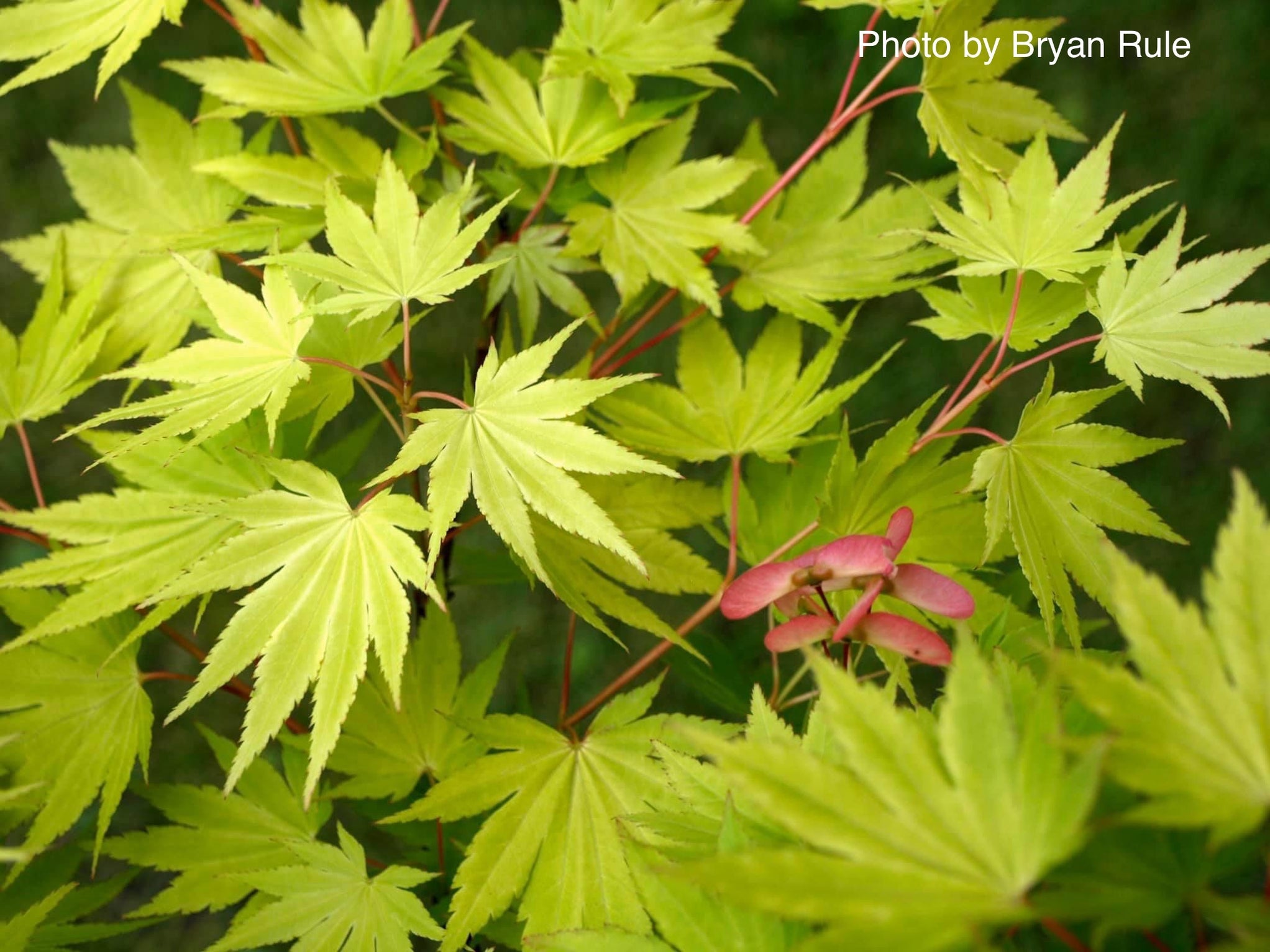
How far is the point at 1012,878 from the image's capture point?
1.25 feet

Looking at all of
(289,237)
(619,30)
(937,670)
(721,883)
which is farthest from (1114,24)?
(721,883)

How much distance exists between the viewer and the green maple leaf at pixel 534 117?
2.97 ft

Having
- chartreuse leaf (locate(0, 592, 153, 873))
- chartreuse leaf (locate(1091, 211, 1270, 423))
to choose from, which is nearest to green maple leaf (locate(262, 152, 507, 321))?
chartreuse leaf (locate(0, 592, 153, 873))

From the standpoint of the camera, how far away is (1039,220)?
80 centimetres

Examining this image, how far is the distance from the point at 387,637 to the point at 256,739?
0.10 metres

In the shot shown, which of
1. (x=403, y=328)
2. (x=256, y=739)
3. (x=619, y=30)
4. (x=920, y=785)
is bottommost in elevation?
(x=256, y=739)

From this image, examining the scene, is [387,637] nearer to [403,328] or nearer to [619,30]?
[403,328]

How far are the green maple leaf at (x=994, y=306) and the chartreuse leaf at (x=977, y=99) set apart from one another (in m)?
0.10

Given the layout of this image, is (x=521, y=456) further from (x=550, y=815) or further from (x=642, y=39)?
(x=642, y=39)

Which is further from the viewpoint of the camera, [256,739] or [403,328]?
[403,328]

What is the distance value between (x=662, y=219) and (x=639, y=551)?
0.31m

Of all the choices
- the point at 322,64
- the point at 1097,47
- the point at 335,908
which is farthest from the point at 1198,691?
the point at 1097,47

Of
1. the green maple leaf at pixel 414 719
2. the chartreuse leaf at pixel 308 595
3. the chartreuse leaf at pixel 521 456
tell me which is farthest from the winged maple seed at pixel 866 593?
the green maple leaf at pixel 414 719

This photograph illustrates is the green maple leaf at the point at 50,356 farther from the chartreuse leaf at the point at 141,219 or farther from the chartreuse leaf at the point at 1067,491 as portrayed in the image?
the chartreuse leaf at the point at 1067,491
